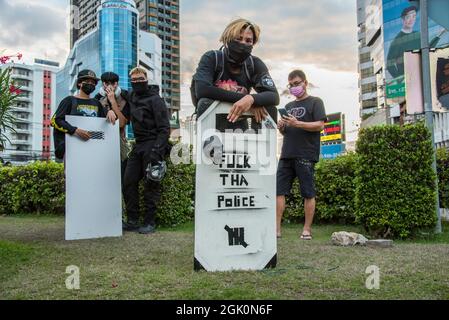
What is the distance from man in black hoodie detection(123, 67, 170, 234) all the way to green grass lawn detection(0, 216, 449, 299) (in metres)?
0.89

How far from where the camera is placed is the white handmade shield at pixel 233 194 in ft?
10.2

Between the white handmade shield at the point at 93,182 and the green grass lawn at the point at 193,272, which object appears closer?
the green grass lawn at the point at 193,272

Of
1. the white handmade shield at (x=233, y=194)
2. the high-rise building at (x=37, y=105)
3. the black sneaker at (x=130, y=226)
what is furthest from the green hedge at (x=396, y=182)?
the high-rise building at (x=37, y=105)

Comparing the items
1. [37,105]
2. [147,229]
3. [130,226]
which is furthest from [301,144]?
[37,105]

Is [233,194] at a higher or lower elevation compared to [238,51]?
lower

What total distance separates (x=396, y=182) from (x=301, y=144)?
1.13 metres

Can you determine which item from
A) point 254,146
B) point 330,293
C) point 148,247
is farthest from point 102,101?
point 330,293

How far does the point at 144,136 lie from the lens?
5.43 m

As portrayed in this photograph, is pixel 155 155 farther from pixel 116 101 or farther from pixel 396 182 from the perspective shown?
pixel 396 182

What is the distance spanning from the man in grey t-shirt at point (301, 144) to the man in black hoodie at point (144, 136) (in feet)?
4.73

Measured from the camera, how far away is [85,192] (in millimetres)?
5047

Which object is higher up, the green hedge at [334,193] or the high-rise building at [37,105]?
the high-rise building at [37,105]

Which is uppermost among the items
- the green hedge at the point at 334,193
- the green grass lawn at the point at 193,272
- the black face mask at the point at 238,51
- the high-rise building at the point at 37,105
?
the high-rise building at the point at 37,105

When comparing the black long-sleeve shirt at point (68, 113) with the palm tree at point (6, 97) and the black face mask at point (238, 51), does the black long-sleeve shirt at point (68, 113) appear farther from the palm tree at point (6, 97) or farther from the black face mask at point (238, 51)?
the black face mask at point (238, 51)
